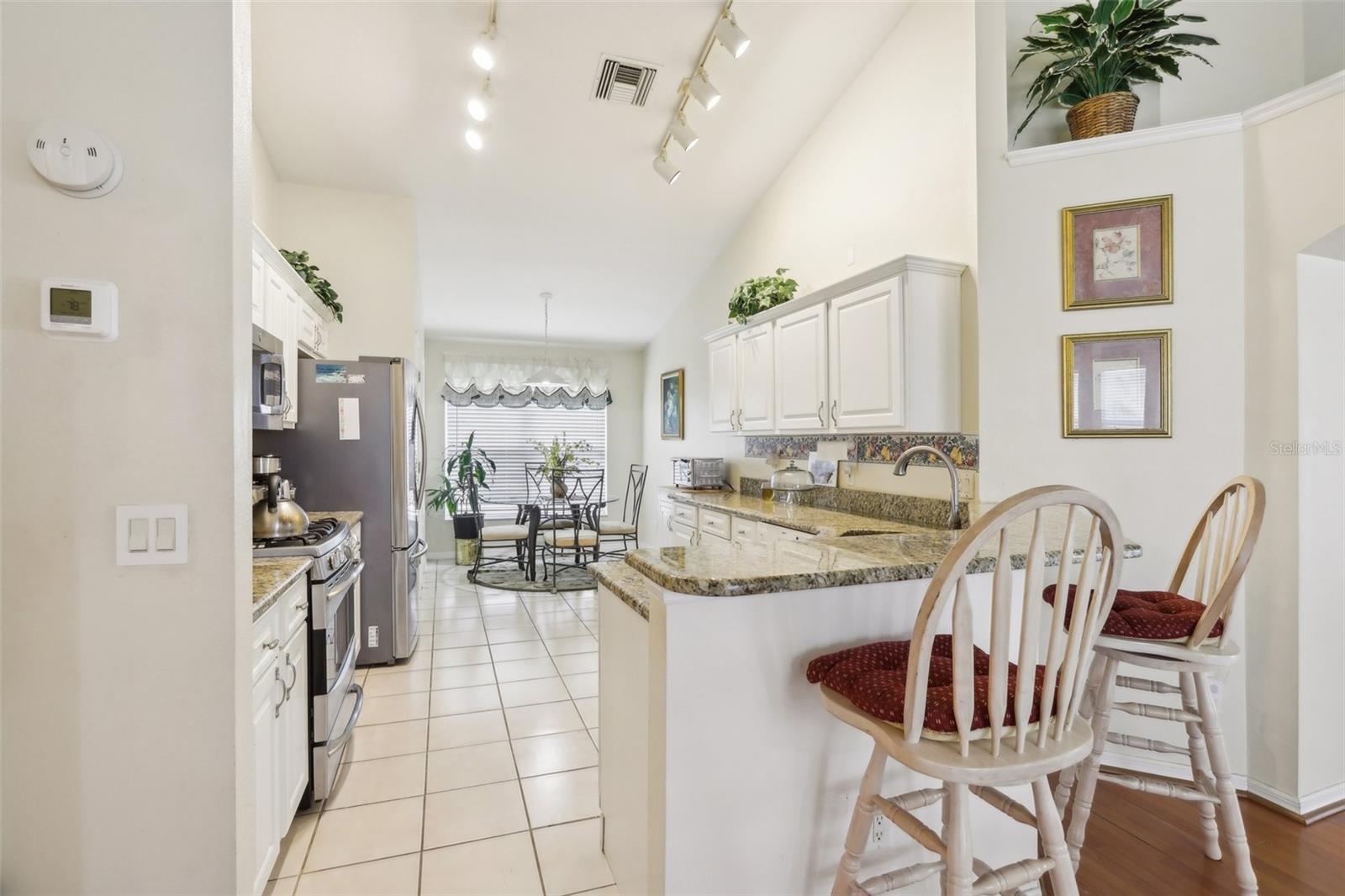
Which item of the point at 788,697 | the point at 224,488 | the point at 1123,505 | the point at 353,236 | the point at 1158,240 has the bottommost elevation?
the point at 788,697

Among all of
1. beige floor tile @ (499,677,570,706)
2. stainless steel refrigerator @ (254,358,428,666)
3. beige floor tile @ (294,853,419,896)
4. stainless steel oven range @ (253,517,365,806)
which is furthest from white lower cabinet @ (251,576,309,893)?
stainless steel refrigerator @ (254,358,428,666)

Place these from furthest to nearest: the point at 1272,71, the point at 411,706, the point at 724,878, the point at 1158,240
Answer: the point at 411,706 → the point at 1272,71 → the point at 1158,240 → the point at 724,878

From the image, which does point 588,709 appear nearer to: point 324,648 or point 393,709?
point 393,709

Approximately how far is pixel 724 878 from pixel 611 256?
4.54 m

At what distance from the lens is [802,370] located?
3.45 metres

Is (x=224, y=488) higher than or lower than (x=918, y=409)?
lower

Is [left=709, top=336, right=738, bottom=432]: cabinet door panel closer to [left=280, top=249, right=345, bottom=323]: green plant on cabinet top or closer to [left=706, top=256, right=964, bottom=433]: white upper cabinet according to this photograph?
[left=706, top=256, right=964, bottom=433]: white upper cabinet

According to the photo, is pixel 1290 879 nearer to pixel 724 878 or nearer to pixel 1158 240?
pixel 724 878

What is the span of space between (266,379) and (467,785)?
157 centimetres

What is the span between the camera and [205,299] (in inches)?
41.8

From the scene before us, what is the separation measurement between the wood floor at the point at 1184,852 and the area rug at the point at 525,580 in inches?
143

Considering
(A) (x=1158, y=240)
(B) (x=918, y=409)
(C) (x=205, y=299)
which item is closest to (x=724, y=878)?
(C) (x=205, y=299)

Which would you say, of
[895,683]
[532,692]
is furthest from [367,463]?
[895,683]

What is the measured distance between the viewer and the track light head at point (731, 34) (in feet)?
9.34
